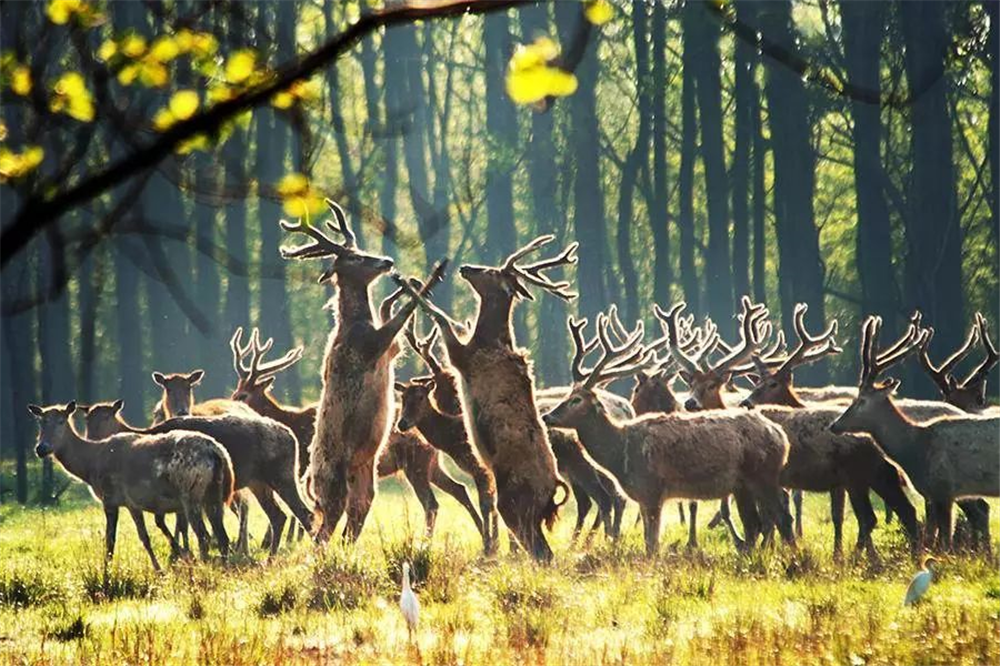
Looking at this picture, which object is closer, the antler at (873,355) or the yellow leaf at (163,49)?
the yellow leaf at (163,49)

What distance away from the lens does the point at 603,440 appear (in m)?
12.5

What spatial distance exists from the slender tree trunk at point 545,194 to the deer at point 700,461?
27.6m

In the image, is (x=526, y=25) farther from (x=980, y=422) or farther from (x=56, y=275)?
(x=56, y=275)

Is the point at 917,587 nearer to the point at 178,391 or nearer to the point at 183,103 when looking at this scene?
the point at 183,103

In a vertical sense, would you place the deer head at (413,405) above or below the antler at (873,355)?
below

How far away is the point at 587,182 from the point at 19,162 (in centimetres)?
3305

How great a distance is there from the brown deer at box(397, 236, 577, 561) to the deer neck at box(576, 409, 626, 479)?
2.57ft

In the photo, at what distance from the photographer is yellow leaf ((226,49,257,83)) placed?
4.27 meters

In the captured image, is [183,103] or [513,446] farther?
[513,446]

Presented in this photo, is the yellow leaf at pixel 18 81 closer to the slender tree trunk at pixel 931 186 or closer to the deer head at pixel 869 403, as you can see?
the deer head at pixel 869 403

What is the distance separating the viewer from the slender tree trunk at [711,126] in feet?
109

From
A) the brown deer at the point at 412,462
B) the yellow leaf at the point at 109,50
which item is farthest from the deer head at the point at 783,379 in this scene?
the yellow leaf at the point at 109,50

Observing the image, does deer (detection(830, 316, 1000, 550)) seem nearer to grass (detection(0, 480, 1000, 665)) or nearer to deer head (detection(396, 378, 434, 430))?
grass (detection(0, 480, 1000, 665))

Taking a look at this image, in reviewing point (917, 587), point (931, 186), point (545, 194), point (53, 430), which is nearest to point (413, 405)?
point (53, 430)
